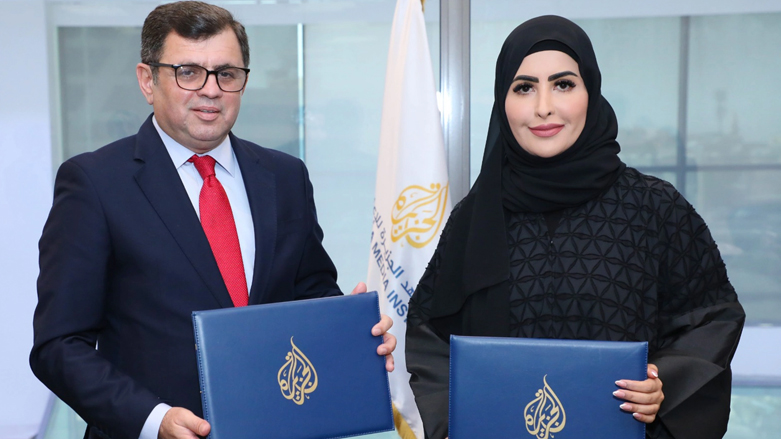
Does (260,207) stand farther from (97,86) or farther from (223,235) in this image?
(97,86)

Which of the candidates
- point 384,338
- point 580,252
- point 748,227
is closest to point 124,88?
point 384,338

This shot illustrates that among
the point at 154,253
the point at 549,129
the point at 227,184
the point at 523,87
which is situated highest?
the point at 523,87

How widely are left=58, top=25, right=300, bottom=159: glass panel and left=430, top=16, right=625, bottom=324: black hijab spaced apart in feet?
7.66

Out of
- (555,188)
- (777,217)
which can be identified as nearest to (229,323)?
(555,188)

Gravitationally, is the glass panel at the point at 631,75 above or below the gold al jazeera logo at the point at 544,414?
above

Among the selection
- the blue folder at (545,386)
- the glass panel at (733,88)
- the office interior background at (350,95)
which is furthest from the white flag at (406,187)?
the glass panel at (733,88)

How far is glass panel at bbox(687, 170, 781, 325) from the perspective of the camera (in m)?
4.03

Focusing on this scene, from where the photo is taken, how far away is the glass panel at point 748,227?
4031 mm

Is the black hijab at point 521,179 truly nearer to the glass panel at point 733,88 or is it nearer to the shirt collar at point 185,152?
the shirt collar at point 185,152

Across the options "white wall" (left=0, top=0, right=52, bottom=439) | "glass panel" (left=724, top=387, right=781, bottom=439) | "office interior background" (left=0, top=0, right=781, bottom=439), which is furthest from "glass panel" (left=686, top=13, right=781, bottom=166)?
"white wall" (left=0, top=0, right=52, bottom=439)

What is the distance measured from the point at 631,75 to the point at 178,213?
119 inches

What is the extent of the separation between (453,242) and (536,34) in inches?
21.4

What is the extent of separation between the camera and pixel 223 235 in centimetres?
164

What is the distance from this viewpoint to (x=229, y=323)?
4.66 feet
